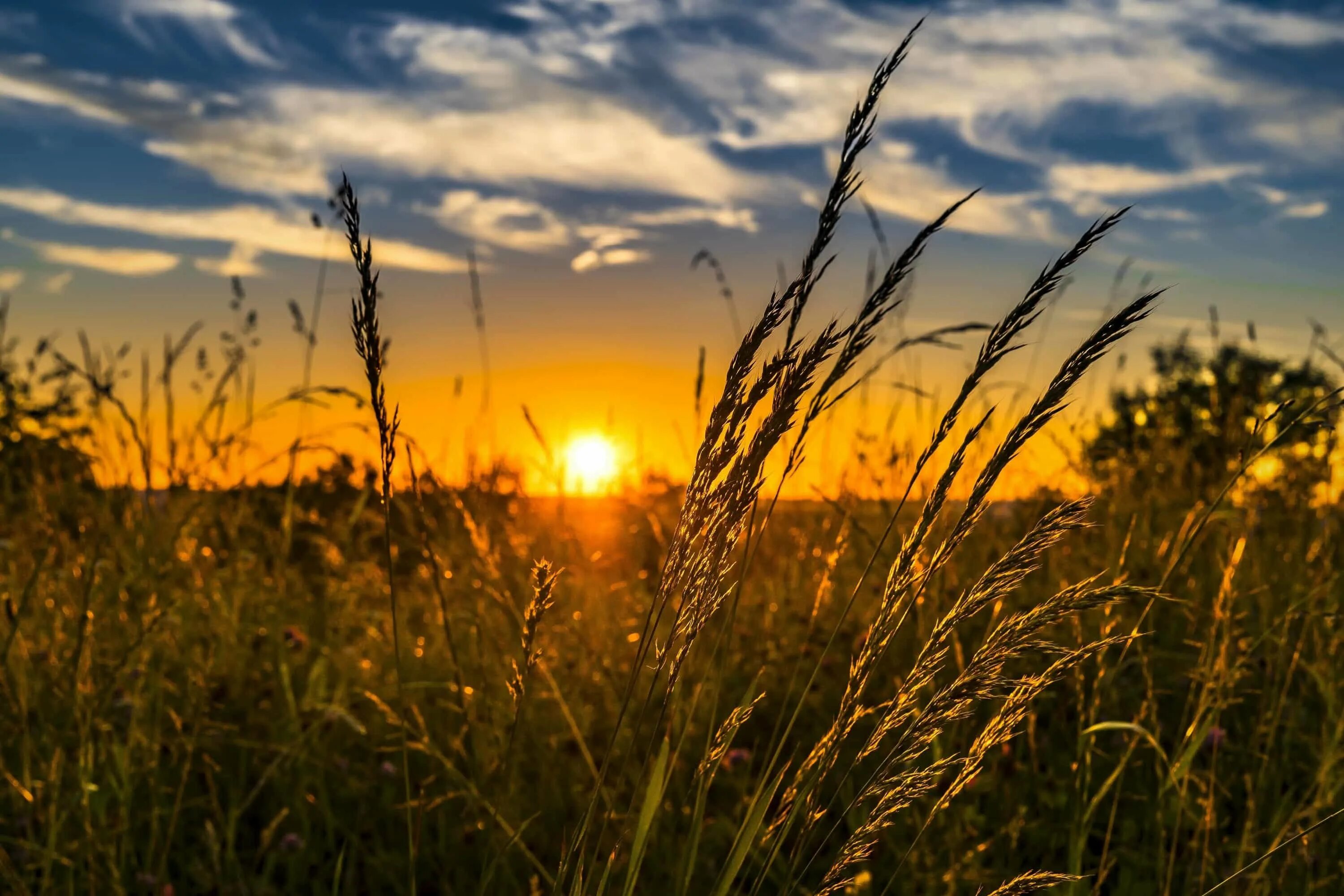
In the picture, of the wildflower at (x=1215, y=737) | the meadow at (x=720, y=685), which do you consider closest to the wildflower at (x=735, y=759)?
the meadow at (x=720, y=685)

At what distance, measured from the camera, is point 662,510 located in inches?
234

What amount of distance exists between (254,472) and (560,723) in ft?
4.09

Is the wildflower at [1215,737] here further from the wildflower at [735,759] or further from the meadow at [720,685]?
the wildflower at [735,759]

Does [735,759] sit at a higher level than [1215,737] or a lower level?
lower

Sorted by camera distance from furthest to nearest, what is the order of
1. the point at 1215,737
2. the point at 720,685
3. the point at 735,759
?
the point at 735,759
the point at 1215,737
the point at 720,685

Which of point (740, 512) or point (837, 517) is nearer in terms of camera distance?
point (740, 512)

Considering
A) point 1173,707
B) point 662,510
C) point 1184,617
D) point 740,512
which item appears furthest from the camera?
point 662,510

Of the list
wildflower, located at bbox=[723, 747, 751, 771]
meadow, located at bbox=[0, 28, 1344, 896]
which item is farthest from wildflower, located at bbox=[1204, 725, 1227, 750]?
wildflower, located at bbox=[723, 747, 751, 771]

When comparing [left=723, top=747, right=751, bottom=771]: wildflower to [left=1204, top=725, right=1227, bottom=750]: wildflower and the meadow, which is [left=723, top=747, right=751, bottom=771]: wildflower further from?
[left=1204, top=725, right=1227, bottom=750]: wildflower

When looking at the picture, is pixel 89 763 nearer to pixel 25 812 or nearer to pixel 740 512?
pixel 25 812

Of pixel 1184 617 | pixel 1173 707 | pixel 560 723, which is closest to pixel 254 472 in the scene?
pixel 560 723

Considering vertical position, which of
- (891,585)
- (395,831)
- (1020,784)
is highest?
(891,585)

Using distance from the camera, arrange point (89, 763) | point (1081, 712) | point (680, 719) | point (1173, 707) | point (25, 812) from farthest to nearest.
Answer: point (1173, 707)
point (680, 719)
point (25, 812)
point (89, 763)
point (1081, 712)

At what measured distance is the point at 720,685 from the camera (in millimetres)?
1653
